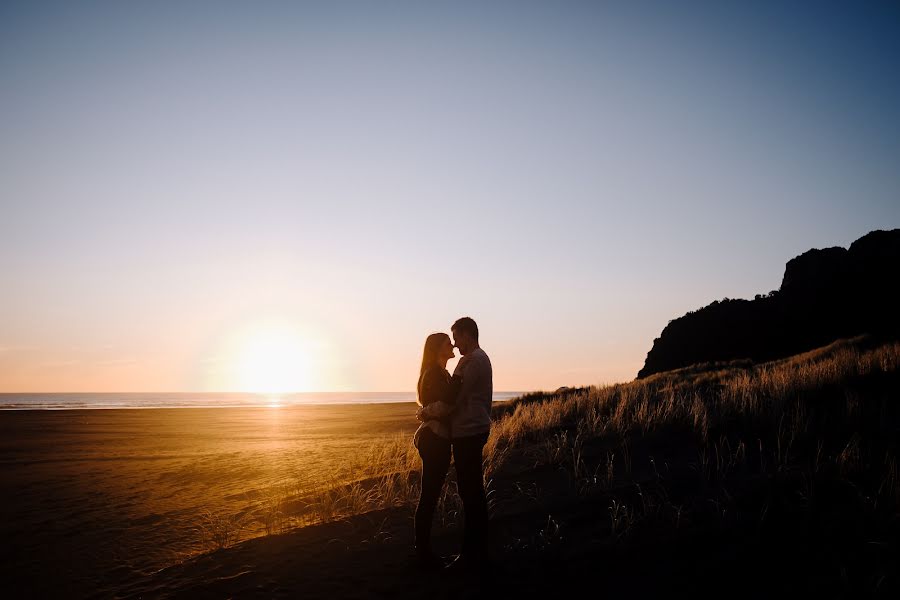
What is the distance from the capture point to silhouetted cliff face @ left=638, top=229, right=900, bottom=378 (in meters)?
31.8

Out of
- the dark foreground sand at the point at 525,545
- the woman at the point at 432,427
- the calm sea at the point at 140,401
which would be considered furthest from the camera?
the calm sea at the point at 140,401

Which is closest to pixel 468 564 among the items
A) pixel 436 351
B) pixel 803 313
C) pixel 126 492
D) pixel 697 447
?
pixel 436 351

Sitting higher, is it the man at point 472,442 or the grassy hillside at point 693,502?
the man at point 472,442

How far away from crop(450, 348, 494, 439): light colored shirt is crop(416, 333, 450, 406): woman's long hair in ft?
0.87

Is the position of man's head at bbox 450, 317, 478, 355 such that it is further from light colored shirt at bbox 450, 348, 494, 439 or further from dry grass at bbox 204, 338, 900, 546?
dry grass at bbox 204, 338, 900, 546

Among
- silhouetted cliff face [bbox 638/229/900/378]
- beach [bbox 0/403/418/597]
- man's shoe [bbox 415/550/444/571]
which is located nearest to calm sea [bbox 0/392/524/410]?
silhouetted cliff face [bbox 638/229/900/378]

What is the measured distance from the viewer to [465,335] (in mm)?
4707

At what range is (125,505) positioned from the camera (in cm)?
907

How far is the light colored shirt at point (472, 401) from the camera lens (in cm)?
443

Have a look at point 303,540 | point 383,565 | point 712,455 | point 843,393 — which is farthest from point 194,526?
point 843,393

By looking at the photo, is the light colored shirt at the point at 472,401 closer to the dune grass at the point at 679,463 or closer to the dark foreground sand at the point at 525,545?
the dark foreground sand at the point at 525,545

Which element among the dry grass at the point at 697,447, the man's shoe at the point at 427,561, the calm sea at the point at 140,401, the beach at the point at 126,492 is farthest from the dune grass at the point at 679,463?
the calm sea at the point at 140,401

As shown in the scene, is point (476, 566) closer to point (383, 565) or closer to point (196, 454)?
point (383, 565)

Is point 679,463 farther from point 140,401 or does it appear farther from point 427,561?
point 140,401
